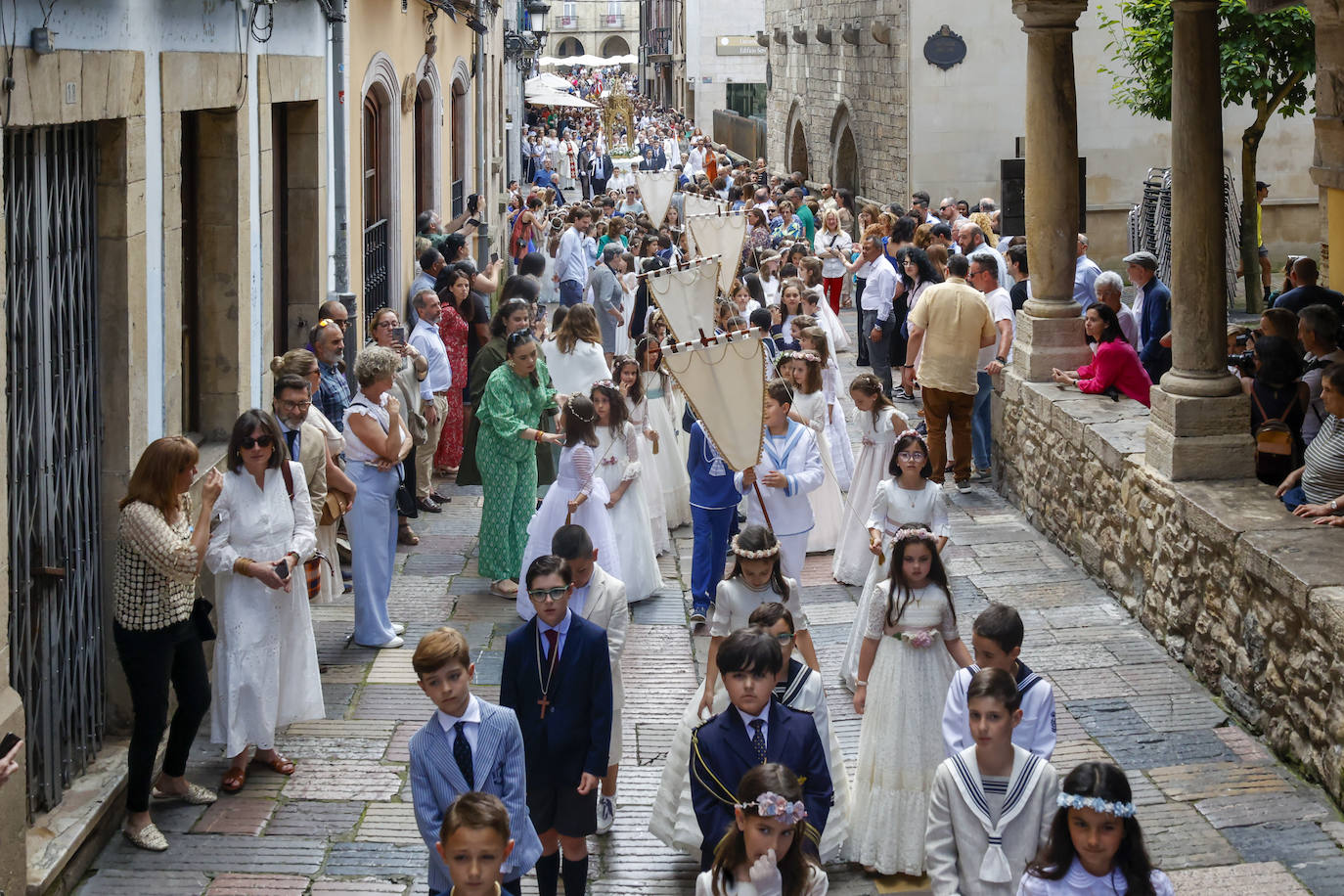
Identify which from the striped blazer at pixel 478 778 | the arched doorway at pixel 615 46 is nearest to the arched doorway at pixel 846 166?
the striped blazer at pixel 478 778

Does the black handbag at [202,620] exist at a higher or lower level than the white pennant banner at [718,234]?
lower

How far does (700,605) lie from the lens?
8.78 meters

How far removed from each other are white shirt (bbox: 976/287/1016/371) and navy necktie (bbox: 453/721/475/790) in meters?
7.58

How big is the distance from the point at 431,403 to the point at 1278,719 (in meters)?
5.72

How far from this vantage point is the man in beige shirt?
11172 millimetres

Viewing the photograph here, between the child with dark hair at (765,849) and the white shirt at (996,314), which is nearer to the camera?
the child with dark hair at (765,849)

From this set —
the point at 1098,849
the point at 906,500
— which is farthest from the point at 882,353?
the point at 1098,849

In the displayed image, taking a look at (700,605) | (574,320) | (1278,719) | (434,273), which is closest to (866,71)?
(434,273)

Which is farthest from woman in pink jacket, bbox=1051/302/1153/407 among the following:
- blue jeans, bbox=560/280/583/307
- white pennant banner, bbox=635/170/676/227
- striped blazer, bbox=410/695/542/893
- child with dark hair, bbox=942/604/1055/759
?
white pennant banner, bbox=635/170/676/227

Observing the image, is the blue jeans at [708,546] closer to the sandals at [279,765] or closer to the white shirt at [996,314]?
the sandals at [279,765]

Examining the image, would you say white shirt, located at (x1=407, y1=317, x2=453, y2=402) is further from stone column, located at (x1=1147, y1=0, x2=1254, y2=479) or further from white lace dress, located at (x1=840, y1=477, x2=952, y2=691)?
stone column, located at (x1=1147, y1=0, x2=1254, y2=479)

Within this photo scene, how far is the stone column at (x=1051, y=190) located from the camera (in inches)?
428

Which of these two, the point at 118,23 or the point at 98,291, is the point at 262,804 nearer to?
the point at 98,291

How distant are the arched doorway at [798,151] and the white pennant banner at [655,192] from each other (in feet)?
43.6
